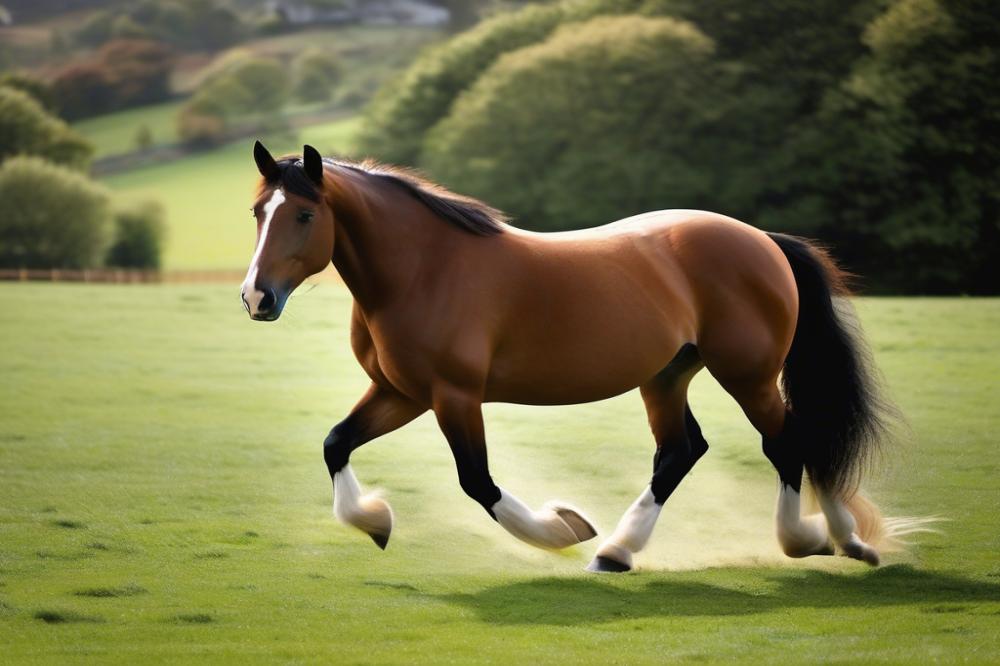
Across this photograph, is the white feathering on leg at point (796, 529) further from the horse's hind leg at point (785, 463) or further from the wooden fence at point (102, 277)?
the wooden fence at point (102, 277)

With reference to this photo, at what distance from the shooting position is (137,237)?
1747 inches

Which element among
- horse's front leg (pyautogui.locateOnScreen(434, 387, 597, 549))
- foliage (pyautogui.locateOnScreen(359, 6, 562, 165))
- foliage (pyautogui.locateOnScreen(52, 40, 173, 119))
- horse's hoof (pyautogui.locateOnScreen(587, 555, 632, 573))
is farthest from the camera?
foliage (pyautogui.locateOnScreen(52, 40, 173, 119))

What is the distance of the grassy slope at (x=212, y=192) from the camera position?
51.9 m

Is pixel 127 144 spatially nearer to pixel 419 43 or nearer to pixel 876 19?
pixel 419 43

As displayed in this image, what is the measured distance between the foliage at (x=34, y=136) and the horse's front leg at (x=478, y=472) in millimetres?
46464

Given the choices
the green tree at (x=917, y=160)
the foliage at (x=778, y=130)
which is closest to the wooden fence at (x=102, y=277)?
the foliage at (x=778, y=130)

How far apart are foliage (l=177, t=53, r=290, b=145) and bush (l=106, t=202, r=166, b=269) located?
825 inches

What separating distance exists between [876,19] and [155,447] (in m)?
27.0

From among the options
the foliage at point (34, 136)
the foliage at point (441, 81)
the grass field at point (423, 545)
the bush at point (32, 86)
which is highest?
the grass field at point (423, 545)

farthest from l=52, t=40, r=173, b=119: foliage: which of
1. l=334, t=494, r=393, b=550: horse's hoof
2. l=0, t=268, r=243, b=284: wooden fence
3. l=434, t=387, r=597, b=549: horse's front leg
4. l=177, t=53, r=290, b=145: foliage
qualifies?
l=434, t=387, r=597, b=549: horse's front leg

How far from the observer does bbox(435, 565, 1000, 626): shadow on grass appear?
21.0 ft

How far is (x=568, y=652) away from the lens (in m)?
5.63

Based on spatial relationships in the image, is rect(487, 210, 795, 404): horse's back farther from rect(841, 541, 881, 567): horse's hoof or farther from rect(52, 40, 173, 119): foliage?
rect(52, 40, 173, 119): foliage

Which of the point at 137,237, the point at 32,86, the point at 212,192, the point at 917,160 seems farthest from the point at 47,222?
the point at 917,160
